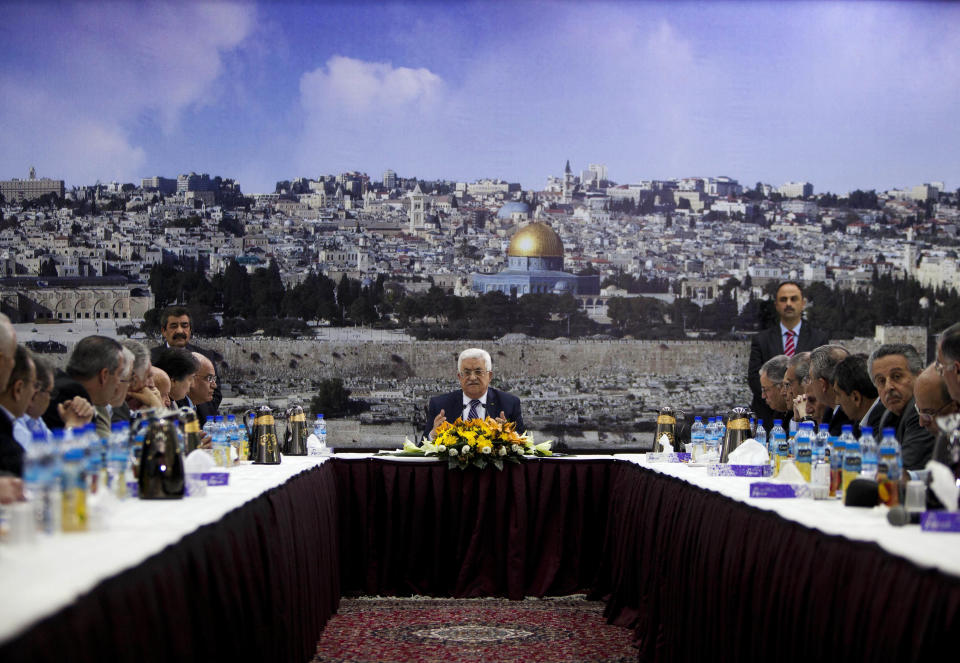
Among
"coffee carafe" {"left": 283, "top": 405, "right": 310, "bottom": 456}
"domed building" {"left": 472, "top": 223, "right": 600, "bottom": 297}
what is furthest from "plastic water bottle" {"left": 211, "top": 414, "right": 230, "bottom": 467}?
"domed building" {"left": 472, "top": 223, "right": 600, "bottom": 297}

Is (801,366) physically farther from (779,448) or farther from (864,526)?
(864,526)

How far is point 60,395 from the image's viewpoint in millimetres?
4031

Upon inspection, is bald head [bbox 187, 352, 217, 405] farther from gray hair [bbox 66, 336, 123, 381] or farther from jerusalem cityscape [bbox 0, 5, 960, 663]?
gray hair [bbox 66, 336, 123, 381]

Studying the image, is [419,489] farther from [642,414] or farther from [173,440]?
[642,414]

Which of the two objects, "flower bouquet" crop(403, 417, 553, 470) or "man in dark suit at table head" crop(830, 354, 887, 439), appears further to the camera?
"flower bouquet" crop(403, 417, 553, 470)

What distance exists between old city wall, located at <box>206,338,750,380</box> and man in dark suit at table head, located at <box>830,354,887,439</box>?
369 inches

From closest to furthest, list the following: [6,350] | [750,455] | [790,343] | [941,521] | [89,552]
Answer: [89,552] → [941,521] → [6,350] → [750,455] → [790,343]

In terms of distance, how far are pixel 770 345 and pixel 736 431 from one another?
119 inches

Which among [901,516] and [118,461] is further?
[118,461]

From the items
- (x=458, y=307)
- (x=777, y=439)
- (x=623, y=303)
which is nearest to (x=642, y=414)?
(x=623, y=303)

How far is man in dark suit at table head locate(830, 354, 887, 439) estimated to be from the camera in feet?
14.8

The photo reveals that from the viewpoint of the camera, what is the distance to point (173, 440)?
3.25 metres

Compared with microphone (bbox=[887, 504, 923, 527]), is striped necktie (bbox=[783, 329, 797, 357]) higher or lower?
higher

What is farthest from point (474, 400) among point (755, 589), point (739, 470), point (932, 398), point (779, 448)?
point (755, 589)
